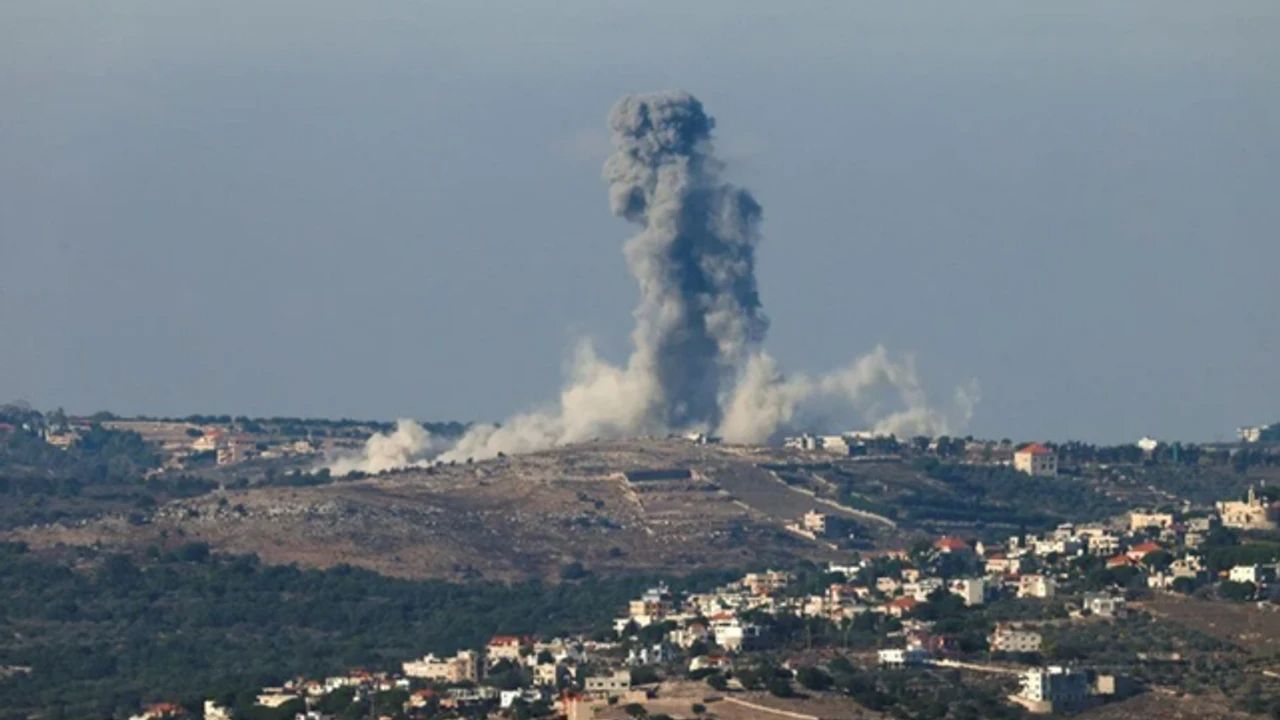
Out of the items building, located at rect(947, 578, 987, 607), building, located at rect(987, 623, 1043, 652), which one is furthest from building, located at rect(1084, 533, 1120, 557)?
building, located at rect(987, 623, 1043, 652)

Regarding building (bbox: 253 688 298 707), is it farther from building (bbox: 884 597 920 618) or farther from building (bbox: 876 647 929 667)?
building (bbox: 884 597 920 618)

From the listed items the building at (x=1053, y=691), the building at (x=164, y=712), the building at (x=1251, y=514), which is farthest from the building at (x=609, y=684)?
the building at (x=1251, y=514)

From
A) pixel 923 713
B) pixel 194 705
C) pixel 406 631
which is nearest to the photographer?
pixel 923 713

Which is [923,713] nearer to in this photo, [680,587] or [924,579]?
[924,579]

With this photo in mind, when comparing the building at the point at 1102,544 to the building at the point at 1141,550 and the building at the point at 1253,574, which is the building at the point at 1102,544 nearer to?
the building at the point at 1141,550

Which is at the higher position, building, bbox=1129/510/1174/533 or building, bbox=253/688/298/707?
building, bbox=1129/510/1174/533

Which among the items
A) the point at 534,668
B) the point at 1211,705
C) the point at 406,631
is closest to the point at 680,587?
the point at 406,631
